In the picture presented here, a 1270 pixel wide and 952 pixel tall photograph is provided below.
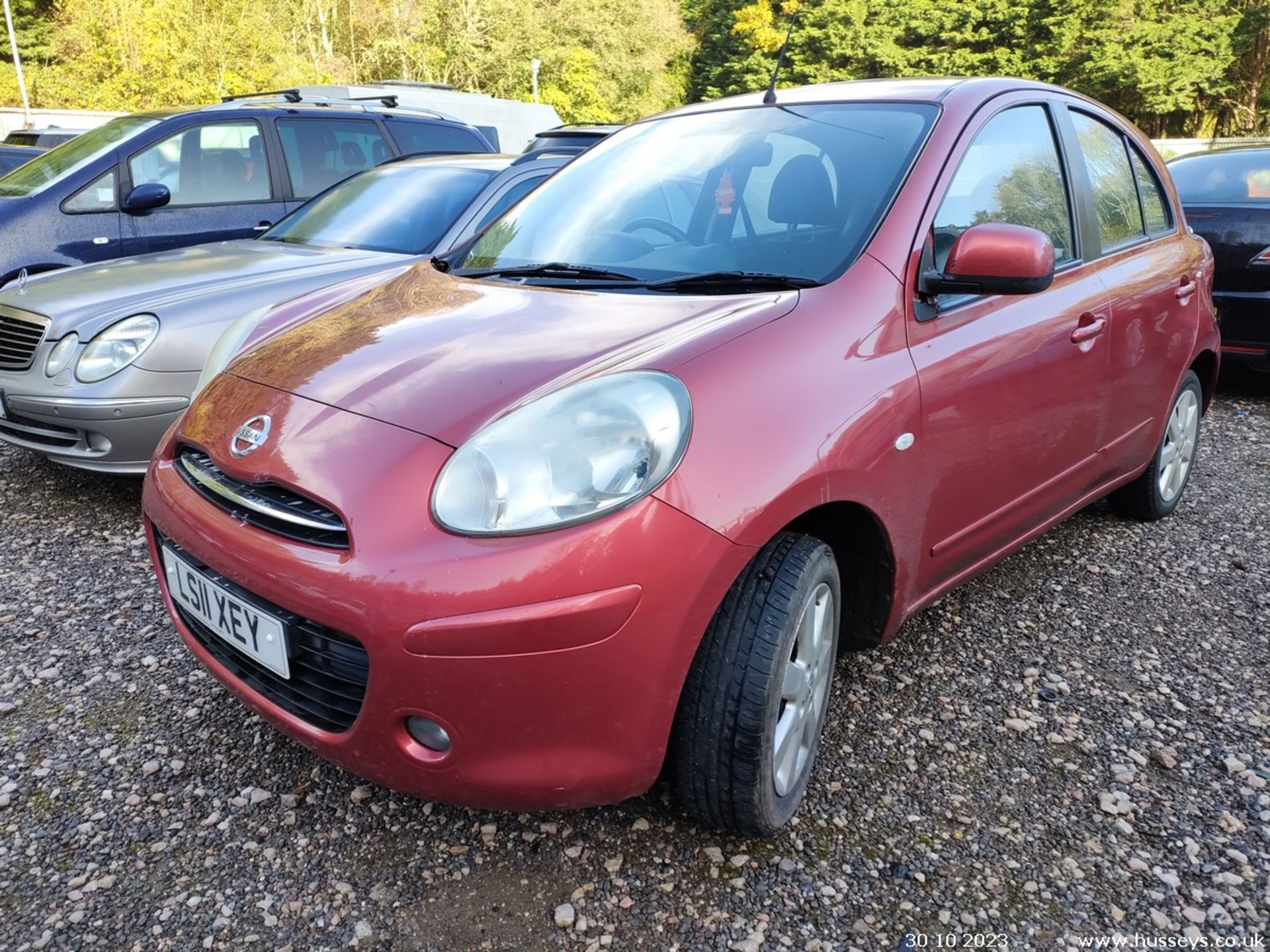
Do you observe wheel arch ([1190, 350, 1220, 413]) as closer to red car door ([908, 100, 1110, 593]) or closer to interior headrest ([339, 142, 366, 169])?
red car door ([908, 100, 1110, 593])

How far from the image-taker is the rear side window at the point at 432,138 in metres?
6.84

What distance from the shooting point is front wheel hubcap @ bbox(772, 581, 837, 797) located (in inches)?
74.9

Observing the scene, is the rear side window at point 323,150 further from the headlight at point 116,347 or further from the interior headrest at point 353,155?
the headlight at point 116,347

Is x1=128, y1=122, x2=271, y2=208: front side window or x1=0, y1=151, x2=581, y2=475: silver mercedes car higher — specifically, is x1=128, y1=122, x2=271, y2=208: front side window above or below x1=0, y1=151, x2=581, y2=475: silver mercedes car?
above

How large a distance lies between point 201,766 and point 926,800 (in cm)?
165

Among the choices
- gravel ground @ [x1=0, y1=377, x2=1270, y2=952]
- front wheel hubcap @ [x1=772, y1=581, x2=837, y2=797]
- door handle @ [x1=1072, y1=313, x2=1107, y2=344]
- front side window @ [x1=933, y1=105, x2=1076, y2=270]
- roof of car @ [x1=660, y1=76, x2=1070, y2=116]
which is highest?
roof of car @ [x1=660, y1=76, x2=1070, y2=116]

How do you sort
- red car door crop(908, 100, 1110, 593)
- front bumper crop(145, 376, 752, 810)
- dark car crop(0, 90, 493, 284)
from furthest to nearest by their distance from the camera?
dark car crop(0, 90, 493, 284) → red car door crop(908, 100, 1110, 593) → front bumper crop(145, 376, 752, 810)

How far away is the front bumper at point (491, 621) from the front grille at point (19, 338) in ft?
8.22

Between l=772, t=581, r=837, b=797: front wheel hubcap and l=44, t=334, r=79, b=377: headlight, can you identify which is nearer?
l=772, t=581, r=837, b=797: front wheel hubcap

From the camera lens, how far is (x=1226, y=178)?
19.3 feet

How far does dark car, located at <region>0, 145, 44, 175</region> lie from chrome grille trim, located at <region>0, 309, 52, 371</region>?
7374mm

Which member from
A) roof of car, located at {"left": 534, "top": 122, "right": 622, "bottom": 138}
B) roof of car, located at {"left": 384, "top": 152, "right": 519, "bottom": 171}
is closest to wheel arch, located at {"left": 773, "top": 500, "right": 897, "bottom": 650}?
roof of car, located at {"left": 384, "top": 152, "right": 519, "bottom": 171}

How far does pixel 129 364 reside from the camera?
3.56m

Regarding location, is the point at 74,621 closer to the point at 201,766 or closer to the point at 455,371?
the point at 201,766
